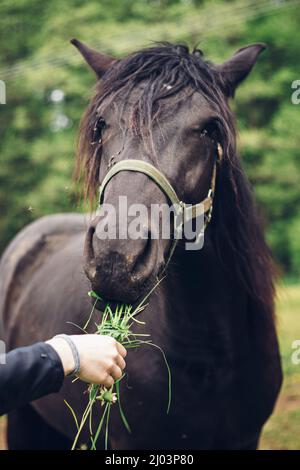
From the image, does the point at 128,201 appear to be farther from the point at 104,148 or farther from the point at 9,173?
the point at 9,173

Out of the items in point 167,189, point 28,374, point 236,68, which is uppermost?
point 236,68

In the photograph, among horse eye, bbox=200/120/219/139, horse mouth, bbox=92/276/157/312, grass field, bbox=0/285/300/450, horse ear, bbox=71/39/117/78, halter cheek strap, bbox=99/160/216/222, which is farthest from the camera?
grass field, bbox=0/285/300/450

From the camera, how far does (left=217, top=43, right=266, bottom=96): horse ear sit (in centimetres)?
289

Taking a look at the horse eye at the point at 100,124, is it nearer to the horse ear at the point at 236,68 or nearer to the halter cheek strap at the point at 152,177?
the halter cheek strap at the point at 152,177

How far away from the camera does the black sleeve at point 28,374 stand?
161 centimetres

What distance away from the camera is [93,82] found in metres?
17.5

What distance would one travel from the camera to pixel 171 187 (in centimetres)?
231

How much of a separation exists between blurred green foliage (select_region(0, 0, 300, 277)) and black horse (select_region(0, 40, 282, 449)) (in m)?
13.2

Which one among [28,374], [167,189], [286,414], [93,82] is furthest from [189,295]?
[93,82]

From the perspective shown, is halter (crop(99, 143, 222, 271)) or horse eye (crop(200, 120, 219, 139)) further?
horse eye (crop(200, 120, 219, 139))

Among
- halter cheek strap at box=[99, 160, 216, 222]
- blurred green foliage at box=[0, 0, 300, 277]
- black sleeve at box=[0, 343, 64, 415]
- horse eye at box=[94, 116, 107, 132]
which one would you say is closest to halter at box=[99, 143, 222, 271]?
halter cheek strap at box=[99, 160, 216, 222]

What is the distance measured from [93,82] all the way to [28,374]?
16.6 m

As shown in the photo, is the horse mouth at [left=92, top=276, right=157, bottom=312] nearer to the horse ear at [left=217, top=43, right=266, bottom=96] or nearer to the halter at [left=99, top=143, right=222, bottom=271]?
the halter at [left=99, top=143, right=222, bottom=271]

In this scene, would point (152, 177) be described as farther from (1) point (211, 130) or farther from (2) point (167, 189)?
(1) point (211, 130)
